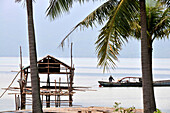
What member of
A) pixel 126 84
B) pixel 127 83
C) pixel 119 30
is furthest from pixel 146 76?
pixel 126 84

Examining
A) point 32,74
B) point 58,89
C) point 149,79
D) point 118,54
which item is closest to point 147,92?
point 149,79

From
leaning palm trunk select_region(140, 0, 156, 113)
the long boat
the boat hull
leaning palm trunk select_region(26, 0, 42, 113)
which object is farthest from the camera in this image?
the long boat

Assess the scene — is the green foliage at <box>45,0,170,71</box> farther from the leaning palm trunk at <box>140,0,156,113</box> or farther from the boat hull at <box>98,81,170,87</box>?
the boat hull at <box>98,81,170,87</box>

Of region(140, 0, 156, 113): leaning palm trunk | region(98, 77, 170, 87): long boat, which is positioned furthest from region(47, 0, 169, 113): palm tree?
region(98, 77, 170, 87): long boat

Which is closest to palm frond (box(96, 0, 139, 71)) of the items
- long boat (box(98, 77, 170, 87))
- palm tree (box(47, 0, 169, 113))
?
palm tree (box(47, 0, 169, 113))

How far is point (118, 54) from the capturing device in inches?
628

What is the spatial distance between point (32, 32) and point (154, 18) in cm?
995

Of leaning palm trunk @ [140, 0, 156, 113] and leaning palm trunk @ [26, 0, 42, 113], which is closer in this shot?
leaning palm trunk @ [140, 0, 156, 113]

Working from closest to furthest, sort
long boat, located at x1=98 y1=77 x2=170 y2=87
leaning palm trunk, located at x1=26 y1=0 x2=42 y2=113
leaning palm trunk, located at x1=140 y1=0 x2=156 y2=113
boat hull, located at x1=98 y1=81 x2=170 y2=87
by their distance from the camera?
leaning palm trunk, located at x1=140 y1=0 x2=156 y2=113
leaning palm trunk, located at x1=26 y1=0 x2=42 y2=113
boat hull, located at x1=98 y1=81 x2=170 y2=87
long boat, located at x1=98 y1=77 x2=170 y2=87

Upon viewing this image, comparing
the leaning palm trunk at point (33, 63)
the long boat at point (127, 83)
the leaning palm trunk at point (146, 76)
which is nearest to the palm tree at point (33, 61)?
the leaning palm trunk at point (33, 63)

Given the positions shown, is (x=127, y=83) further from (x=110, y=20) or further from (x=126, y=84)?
(x=110, y=20)

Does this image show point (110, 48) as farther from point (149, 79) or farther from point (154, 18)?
point (154, 18)

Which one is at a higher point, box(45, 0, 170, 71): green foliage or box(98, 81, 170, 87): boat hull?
box(45, 0, 170, 71): green foliage

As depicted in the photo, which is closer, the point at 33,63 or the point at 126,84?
the point at 33,63
